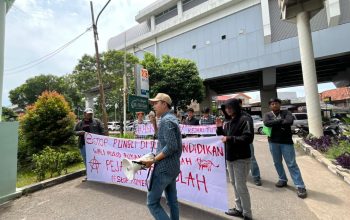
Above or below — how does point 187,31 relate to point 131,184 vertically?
above

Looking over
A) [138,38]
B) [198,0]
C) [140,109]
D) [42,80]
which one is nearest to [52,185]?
[140,109]

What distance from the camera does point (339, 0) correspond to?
21297mm

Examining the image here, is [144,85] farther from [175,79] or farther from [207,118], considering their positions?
[175,79]

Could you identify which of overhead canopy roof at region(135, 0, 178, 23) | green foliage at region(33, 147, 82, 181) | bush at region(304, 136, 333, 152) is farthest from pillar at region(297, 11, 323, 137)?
overhead canopy roof at region(135, 0, 178, 23)

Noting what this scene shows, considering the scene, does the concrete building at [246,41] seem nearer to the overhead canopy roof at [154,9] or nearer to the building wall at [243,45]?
the building wall at [243,45]

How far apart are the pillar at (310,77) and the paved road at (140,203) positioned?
646 centimetres

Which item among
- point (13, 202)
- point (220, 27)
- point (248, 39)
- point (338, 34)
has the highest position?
point (220, 27)

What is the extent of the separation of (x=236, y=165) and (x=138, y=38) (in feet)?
132

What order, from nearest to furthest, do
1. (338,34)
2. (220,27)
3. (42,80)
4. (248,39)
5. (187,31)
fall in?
(338,34) < (248,39) < (220,27) < (187,31) < (42,80)

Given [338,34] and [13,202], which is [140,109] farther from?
[338,34]

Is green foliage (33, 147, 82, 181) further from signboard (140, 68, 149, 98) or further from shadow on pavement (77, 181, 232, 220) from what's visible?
signboard (140, 68, 149, 98)

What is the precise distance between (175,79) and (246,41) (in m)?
9.47

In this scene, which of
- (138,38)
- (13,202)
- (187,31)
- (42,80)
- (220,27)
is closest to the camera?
(13,202)

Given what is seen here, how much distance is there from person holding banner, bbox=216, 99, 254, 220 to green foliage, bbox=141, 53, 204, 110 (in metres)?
18.6
